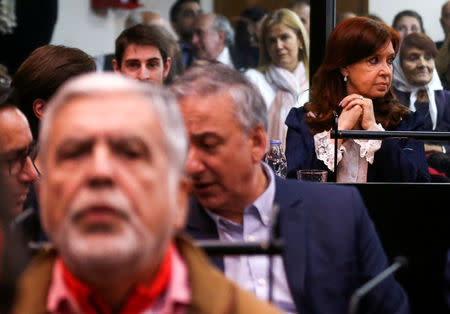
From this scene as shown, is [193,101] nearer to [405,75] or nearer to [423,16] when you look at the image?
[405,75]

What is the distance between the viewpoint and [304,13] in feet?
20.2

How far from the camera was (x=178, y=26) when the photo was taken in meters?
6.74

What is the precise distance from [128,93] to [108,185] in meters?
0.17

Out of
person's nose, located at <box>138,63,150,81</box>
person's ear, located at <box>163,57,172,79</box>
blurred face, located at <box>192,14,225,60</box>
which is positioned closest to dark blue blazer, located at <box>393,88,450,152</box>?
person's ear, located at <box>163,57,172,79</box>

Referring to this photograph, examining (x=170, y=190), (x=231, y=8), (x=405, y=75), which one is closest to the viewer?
(x=170, y=190)

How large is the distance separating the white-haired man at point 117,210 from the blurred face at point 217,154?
731 mm

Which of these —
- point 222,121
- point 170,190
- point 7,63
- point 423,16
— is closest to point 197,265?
point 170,190

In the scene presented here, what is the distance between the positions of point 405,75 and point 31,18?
3043 mm

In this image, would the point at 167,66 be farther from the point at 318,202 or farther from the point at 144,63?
the point at 318,202

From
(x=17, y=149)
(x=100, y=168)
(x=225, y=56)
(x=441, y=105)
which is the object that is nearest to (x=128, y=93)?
(x=100, y=168)

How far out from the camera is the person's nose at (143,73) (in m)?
4.52

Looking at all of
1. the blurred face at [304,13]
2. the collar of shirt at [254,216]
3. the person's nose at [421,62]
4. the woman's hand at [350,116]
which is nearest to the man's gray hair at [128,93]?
the collar of shirt at [254,216]

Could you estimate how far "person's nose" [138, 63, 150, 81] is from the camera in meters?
4.52

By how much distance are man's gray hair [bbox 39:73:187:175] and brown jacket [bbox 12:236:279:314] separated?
169mm
